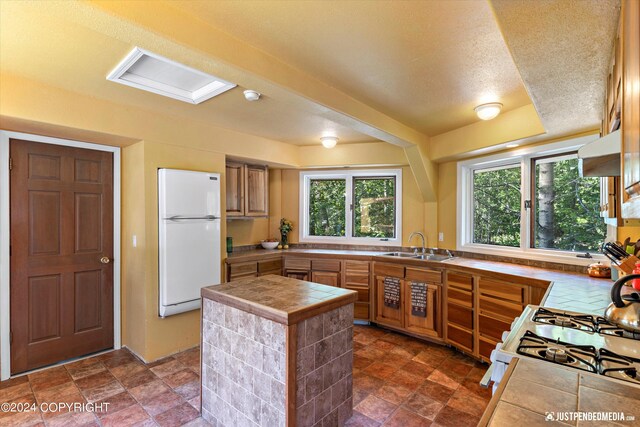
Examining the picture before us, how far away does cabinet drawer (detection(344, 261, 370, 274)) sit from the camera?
12.7 feet

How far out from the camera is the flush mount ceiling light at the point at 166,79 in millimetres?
2002

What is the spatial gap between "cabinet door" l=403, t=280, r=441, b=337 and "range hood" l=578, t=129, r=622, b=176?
2.09 meters

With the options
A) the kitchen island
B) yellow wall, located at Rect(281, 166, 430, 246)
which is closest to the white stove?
the kitchen island

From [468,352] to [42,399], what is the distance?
3.52 metres

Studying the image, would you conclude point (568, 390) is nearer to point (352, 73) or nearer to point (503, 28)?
point (503, 28)

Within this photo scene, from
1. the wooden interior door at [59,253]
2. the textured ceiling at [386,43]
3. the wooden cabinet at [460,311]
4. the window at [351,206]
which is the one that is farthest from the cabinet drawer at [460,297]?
the wooden interior door at [59,253]

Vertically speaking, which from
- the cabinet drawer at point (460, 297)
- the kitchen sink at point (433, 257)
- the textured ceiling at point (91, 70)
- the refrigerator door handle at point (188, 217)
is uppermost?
the textured ceiling at point (91, 70)

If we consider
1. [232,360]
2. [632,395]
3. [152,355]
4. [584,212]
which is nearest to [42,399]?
[152,355]

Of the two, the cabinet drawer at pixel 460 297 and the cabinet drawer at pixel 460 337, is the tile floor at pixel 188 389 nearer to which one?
the cabinet drawer at pixel 460 337

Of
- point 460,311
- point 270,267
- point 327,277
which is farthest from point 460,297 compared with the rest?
point 270,267

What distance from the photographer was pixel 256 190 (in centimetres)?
418

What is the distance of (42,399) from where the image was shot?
2338 millimetres

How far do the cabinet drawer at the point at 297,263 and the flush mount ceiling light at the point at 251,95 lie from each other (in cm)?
217

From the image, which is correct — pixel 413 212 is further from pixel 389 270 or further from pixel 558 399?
pixel 558 399
